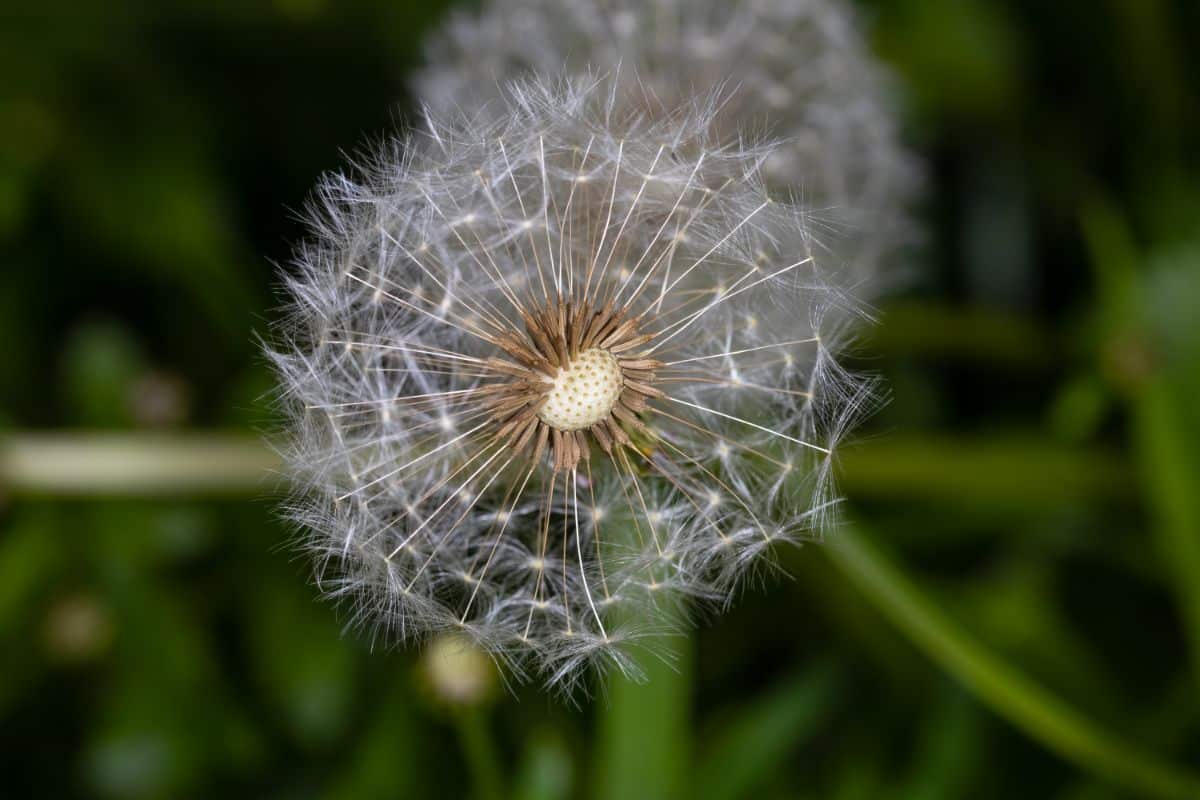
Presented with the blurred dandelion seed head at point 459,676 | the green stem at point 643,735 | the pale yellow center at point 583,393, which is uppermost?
the pale yellow center at point 583,393

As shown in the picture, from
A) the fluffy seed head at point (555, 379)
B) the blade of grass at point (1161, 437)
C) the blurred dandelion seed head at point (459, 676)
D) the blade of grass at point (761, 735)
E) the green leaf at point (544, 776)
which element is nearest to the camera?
the fluffy seed head at point (555, 379)

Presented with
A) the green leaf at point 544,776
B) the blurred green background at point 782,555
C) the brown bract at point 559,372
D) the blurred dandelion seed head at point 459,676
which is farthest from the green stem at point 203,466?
the brown bract at point 559,372

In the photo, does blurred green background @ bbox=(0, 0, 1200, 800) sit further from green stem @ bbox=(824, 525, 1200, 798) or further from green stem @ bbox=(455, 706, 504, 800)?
green stem @ bbox=(455, 706, 504, 800)

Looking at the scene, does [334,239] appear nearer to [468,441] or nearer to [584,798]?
[468,441]

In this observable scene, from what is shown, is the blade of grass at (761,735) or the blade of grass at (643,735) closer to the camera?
the blade of grass at (643,735)

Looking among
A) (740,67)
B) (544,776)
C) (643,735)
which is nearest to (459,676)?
(544,776)

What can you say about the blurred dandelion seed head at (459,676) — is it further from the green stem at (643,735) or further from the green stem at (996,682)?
the green stem at (996,682)

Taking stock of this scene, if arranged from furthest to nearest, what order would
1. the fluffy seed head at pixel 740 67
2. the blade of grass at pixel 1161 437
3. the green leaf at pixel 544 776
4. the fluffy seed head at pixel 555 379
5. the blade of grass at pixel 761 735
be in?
the blade of grass at pixel 1161 437 → the blade of grass at pixel 761 735 → the fluffy seed head at pixel 740 67 → the green leaf at pixel 544 776 → the fluffy seed head at pixel 555 379
